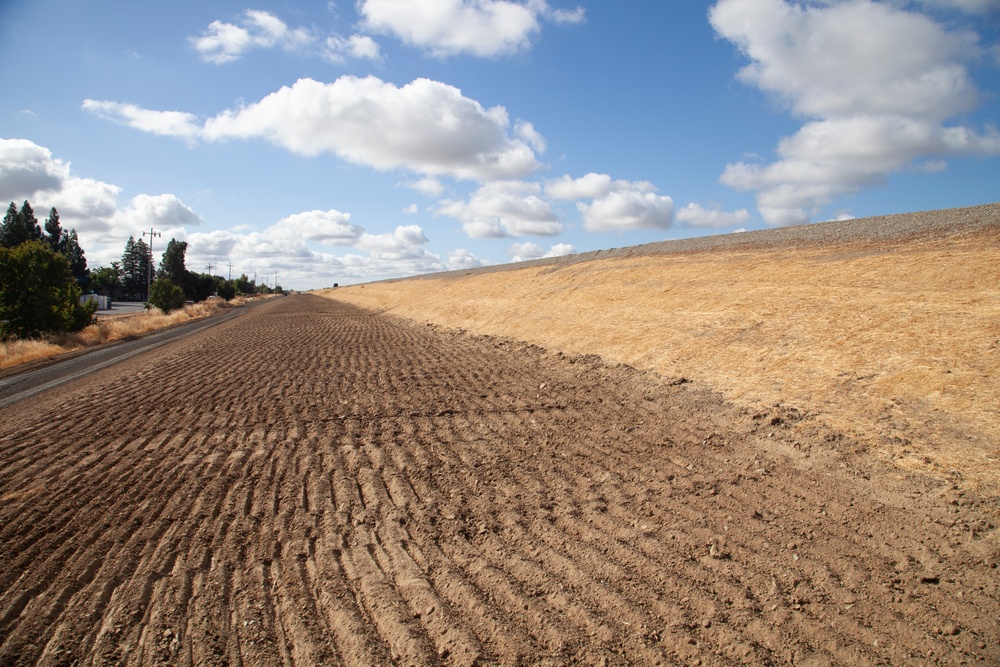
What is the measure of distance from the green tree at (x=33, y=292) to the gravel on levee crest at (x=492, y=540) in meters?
19.5

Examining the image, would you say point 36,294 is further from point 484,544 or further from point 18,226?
point 18,226

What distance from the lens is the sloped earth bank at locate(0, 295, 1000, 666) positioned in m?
3.19

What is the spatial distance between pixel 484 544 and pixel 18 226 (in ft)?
325

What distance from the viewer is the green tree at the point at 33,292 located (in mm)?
22578

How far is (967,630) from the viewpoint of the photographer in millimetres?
3229

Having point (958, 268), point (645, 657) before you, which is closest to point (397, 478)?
point (645, 657)

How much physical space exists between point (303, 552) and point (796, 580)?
3.83 meters

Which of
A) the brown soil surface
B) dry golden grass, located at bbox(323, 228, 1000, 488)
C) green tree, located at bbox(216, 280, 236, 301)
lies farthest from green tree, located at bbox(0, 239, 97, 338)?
green tree, located at bbox(216, 280, 236, 301)

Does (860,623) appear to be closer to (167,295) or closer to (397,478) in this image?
(397,478)

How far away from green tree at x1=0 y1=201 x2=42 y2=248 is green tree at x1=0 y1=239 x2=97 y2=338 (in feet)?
211

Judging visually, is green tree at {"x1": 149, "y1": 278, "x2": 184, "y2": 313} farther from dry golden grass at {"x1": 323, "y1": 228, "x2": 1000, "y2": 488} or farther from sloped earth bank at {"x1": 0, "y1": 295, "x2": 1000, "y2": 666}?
sloped earth bank at {"x1": 0, "y1": 295, "x2": 1000, "y2": 666}

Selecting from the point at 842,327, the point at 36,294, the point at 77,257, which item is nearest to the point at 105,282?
the point at 77,257

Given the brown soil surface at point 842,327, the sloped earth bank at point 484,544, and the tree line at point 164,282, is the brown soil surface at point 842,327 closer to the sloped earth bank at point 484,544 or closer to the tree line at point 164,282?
the sloped earth bank at point 484,544

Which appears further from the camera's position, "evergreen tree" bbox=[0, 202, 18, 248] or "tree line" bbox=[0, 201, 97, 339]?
"evergreen tree" bbox=[0, 202, 18, 248]
